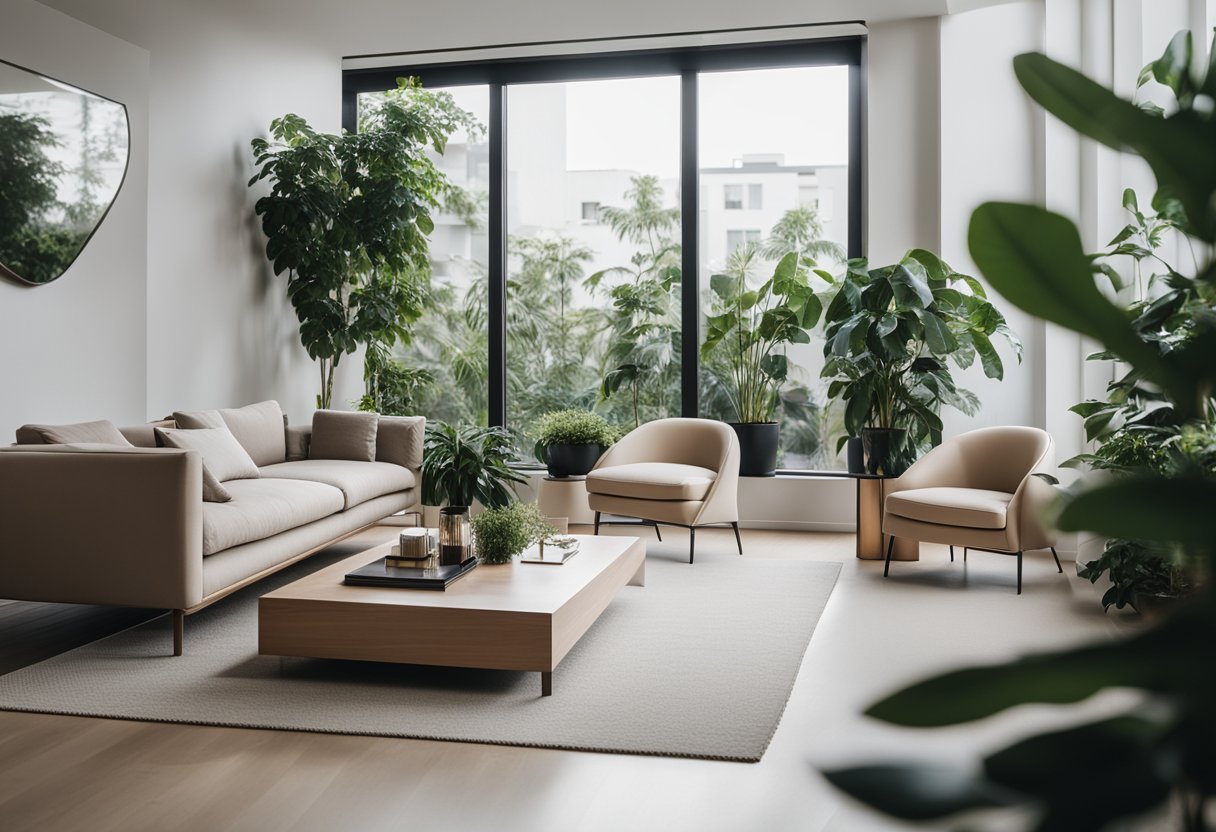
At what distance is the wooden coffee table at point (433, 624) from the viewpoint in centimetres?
310

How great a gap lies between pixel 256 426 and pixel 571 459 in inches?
73.8

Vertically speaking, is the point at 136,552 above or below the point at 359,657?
above

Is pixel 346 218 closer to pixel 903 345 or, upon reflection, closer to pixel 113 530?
pixel 113 530

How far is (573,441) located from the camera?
629 centimetres

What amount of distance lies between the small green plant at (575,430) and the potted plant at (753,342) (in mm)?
818

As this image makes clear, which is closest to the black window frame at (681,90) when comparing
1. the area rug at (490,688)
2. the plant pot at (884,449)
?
the plant pot at (884,449)

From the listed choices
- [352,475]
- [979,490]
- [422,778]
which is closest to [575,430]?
[352,475]

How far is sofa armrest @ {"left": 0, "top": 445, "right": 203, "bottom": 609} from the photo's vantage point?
3471mm

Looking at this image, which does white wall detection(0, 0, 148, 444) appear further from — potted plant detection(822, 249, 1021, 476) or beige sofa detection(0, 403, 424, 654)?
potted plant detection(822, 249, 1021, 476)

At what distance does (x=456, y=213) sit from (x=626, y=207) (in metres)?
1.22

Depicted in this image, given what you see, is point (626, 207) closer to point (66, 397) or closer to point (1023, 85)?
point (66, 397)

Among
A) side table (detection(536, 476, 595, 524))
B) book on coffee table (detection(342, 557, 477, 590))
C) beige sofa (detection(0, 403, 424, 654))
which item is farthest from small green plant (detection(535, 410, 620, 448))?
beige sofa (detection(0, 403, 424, 654))

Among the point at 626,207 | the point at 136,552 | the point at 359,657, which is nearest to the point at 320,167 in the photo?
the point at 626,207

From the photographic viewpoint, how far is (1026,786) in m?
0.32
